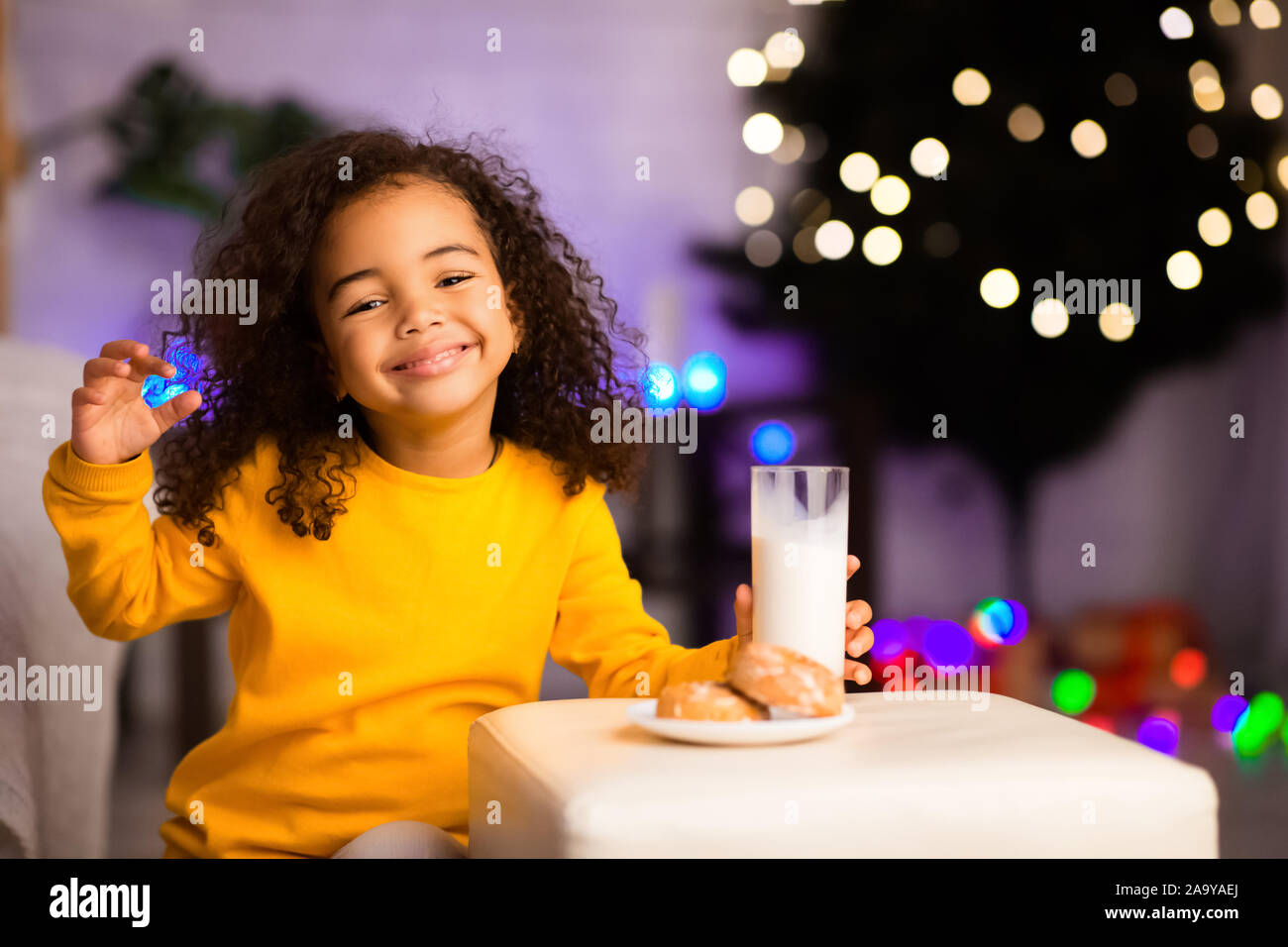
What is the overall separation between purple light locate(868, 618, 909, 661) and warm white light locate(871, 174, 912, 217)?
32.0 inches

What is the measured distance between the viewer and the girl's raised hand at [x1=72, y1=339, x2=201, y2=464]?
925mm

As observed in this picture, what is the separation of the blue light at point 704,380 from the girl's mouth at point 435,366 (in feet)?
4.40

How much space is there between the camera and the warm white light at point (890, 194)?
2.24 metres

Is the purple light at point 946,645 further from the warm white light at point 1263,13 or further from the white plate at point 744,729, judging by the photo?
the white plate at point 744,729

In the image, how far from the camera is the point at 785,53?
2.28m

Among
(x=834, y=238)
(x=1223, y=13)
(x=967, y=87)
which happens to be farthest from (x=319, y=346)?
(x=1223, y=13)

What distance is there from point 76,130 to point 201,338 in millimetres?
1894

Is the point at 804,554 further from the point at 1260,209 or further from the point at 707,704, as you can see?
the point at 1260,209

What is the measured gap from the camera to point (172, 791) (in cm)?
107

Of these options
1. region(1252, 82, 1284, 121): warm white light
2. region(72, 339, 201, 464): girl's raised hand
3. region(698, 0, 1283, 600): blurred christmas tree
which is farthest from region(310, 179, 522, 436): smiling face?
region(1252, 82, 1284, 121): warm white light

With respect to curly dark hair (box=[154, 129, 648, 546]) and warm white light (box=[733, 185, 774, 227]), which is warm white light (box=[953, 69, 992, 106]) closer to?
warm white light (box=[733, 185, 774, 227])

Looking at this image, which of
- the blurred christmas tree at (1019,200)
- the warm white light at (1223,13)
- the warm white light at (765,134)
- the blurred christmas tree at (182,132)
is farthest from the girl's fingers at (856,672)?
the blurred christmas tree at (182,132)
